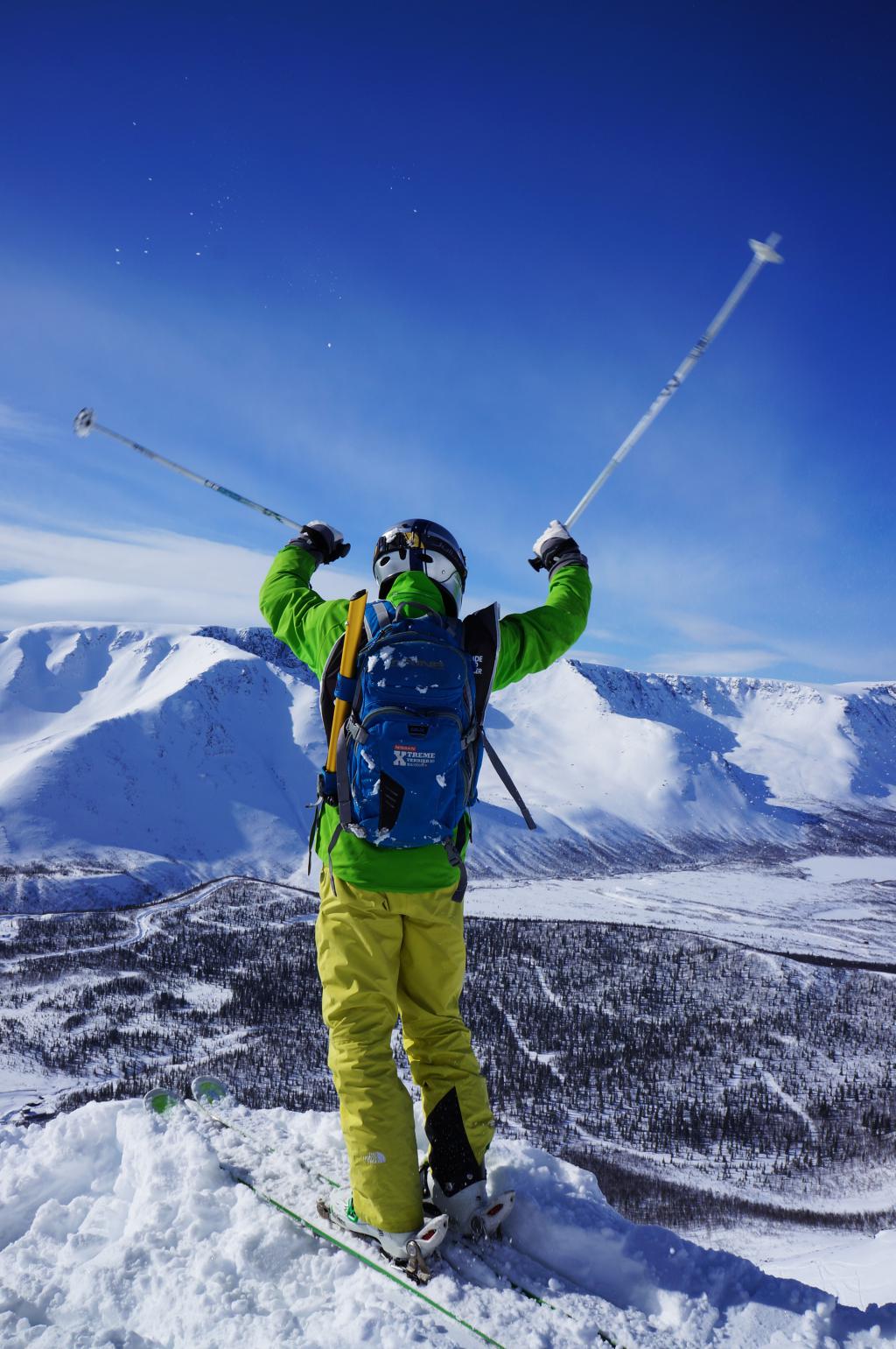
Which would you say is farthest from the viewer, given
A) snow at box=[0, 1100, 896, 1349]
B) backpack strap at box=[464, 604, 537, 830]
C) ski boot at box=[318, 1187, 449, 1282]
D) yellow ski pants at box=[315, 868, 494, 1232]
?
backpack strap at box=[464, 604, 537, 830]

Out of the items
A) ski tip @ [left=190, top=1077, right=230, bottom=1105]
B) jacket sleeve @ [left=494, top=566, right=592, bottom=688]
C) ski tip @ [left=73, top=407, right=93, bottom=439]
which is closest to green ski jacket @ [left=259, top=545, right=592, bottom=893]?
jacket sleeve @ [left=494, top=566, right=592, bottom=688]

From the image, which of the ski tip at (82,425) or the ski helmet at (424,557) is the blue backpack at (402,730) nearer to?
the ski helmet at (424,557)

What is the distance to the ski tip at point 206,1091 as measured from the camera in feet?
18.7

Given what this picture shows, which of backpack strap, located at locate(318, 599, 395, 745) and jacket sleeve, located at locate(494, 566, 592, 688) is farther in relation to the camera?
jacket sleeve, located at locate(494, 566, 592, 688)

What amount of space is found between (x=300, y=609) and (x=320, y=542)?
964mm

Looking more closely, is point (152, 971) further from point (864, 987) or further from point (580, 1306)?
point (580, 1306)

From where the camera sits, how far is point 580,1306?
3.70 m

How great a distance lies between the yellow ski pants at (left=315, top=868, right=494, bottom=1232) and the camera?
4.11 meters

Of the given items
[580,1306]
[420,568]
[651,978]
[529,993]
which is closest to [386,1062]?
[580,1306]

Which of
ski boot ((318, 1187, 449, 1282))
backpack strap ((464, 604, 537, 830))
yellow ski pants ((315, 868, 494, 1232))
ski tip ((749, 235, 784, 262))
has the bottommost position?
ski boot ((318, 1187, 449, 1282))

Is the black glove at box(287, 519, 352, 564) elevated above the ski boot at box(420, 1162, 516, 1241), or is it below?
above

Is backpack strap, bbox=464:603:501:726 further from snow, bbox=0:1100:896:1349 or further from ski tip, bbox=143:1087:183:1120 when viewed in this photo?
ski tip, bbox=143:1087:183:1120

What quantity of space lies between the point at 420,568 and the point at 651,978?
12753cm

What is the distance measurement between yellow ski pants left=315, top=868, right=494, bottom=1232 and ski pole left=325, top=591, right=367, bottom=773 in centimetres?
88
